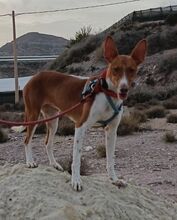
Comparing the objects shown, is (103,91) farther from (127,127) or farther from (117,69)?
(127,127)

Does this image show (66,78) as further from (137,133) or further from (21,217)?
(137,133)

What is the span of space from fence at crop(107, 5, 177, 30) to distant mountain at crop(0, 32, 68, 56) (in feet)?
184

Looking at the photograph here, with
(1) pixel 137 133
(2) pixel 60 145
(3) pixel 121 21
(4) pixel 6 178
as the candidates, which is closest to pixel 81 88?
(4) pixel 6 178

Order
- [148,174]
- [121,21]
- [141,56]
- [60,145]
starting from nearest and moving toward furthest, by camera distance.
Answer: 1. [141,56]
2. [148,174]
3. [60,145]
4. [121,21]

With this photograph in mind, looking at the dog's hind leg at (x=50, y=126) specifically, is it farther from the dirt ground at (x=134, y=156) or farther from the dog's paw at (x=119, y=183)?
the dirt ground at (x=134, y=156)

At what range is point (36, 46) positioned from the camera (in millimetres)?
128125

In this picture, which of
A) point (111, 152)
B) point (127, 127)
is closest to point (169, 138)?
point (127, 127)

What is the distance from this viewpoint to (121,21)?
59.1 m

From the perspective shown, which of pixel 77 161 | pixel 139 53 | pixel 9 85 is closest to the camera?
pixel 77 161

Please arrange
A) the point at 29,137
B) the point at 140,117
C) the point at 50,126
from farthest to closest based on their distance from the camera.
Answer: the point at 140,117 → the point at 50,126 → the point at 29,137

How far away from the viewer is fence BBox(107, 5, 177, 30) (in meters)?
55.6

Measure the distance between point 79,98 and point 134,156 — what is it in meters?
7.95

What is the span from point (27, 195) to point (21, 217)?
32cm

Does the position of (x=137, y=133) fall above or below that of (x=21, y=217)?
below
